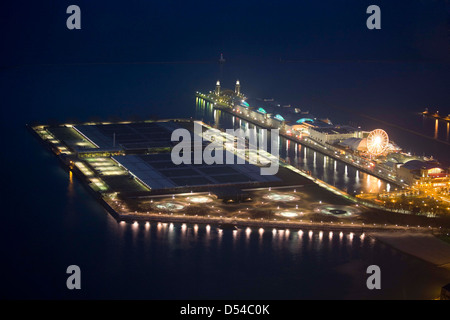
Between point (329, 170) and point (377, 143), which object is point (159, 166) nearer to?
point (329, 170)

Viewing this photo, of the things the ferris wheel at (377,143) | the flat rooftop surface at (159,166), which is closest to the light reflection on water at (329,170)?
the ferris wheel at (377,143)

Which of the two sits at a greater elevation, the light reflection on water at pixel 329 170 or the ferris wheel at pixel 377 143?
the ferris wheel at pixel 377 143

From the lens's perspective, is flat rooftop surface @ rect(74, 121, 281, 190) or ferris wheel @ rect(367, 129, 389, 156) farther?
ferris wheel @ rect(367, 129, 389, 156)

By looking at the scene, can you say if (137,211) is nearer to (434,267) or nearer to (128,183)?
(128,183)

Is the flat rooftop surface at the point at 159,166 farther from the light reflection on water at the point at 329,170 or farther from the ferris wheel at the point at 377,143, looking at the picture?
the ferris wheel at the point at 377,143

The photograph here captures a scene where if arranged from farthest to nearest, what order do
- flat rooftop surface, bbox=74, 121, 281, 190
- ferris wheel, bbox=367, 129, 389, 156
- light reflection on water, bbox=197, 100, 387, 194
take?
ferris wheel, bbox=367, 129, 389, 156, light reflection on water, bbox=197, 100, 387, 194, flat rooftop surface, bbox=74, 121, 281, 190

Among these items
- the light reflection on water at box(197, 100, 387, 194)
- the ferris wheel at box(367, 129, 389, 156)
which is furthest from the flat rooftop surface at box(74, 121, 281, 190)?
the ferris wheel at box(367, 129, 389, 156)

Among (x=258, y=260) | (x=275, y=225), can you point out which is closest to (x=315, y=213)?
(x=275, y=225)

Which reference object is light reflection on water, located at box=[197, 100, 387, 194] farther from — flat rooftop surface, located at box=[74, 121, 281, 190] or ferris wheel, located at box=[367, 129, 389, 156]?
flat rooftop surface, located at box=[74, 121, 281, 190]

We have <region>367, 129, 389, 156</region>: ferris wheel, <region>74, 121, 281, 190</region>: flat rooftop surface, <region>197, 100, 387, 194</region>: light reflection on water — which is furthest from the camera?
<region>367, 129, 389, 156</region>: ferris wheel
